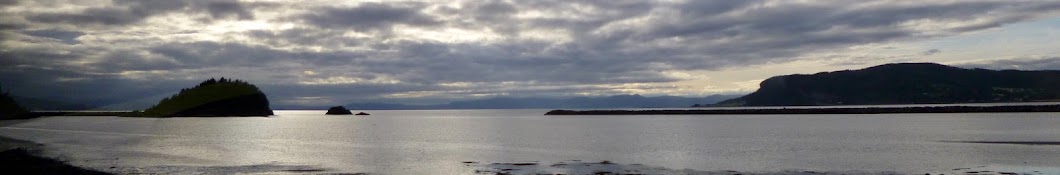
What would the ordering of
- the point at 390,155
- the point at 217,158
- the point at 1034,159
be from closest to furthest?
the point at 1034,159
the point at 217,158
the point at 390,155

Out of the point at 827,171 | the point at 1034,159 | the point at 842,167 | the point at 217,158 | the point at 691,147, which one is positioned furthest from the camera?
the point at 691,147

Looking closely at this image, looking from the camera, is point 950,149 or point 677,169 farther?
point 950,149

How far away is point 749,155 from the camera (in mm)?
53375

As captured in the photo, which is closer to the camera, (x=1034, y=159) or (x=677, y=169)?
(x=677, y=169)

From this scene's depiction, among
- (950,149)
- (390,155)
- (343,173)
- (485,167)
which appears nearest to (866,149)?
(950,149)

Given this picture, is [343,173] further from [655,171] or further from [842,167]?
[842,167]

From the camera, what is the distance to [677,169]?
41125 millimetres

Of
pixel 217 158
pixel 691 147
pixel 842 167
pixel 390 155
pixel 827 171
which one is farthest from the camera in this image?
pixel 691 147

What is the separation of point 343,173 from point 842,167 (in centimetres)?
2687

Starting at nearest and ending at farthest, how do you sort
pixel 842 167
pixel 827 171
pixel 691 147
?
1. pixel 827 171
2. pixel 842 167
3. pixel 691 147

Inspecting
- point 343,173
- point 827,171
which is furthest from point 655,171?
point 343,173

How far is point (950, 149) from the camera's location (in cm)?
5828

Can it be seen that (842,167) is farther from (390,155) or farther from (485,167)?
(390,155)

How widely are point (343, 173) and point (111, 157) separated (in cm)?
2418
